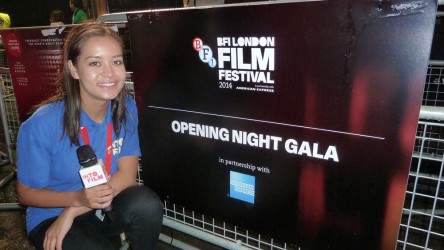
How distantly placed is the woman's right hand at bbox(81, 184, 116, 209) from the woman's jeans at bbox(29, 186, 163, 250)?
0.22 metres

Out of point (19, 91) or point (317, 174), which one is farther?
point (19, 91)

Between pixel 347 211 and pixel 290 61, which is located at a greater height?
pixel 290 61

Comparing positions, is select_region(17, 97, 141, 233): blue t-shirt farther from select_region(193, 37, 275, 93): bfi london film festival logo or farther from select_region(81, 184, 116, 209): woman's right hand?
select_region(193, 37, 275, 93): bfi london film festival logo

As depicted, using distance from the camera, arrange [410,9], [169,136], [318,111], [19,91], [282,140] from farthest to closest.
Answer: [19,91] → [169,136] → [282,140] → [318,111] → [410,9]

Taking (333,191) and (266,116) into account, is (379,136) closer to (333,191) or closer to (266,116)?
(333,191)

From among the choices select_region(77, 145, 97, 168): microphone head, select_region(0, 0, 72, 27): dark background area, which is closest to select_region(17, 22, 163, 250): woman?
select_region(77, 145, 97, 168): microphone head

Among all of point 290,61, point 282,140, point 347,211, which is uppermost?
point 290,61

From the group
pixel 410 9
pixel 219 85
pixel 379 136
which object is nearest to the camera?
pixel 410 9

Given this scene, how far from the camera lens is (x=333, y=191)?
1497 millimetres

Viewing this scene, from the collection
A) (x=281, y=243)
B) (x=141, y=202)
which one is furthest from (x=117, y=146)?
(x=281, y=243)

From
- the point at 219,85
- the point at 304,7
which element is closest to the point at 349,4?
the point at 304,7

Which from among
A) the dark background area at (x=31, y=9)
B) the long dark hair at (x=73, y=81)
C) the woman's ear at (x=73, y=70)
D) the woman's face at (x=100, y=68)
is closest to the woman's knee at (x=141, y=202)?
the long dark hair at (x=73, y=81)

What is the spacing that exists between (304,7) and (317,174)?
0.75 metres

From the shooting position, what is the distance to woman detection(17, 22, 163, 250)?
1.60 metres
